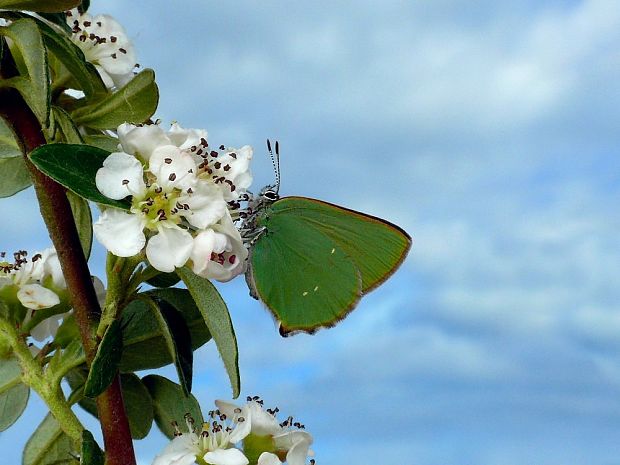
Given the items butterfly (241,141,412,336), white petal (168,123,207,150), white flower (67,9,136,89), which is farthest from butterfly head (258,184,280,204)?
white petal (168,123,207,150)

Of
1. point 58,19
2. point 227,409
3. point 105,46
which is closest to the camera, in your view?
point 227,409

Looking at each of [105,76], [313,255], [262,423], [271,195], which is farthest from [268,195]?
[262,423]

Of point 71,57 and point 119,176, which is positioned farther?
point 71,57

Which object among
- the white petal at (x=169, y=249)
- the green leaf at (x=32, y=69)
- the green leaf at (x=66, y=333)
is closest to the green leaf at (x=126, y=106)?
the green leaf at (x=32, y=69)

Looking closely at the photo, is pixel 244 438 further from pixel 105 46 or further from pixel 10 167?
pixel 105 46

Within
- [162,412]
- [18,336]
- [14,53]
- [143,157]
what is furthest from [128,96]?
[162,412]

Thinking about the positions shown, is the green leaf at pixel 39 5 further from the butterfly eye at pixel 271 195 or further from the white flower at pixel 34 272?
the butterfly eye at pixel 271 195

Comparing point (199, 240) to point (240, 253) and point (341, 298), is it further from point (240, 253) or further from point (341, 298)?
point (341, 298)
